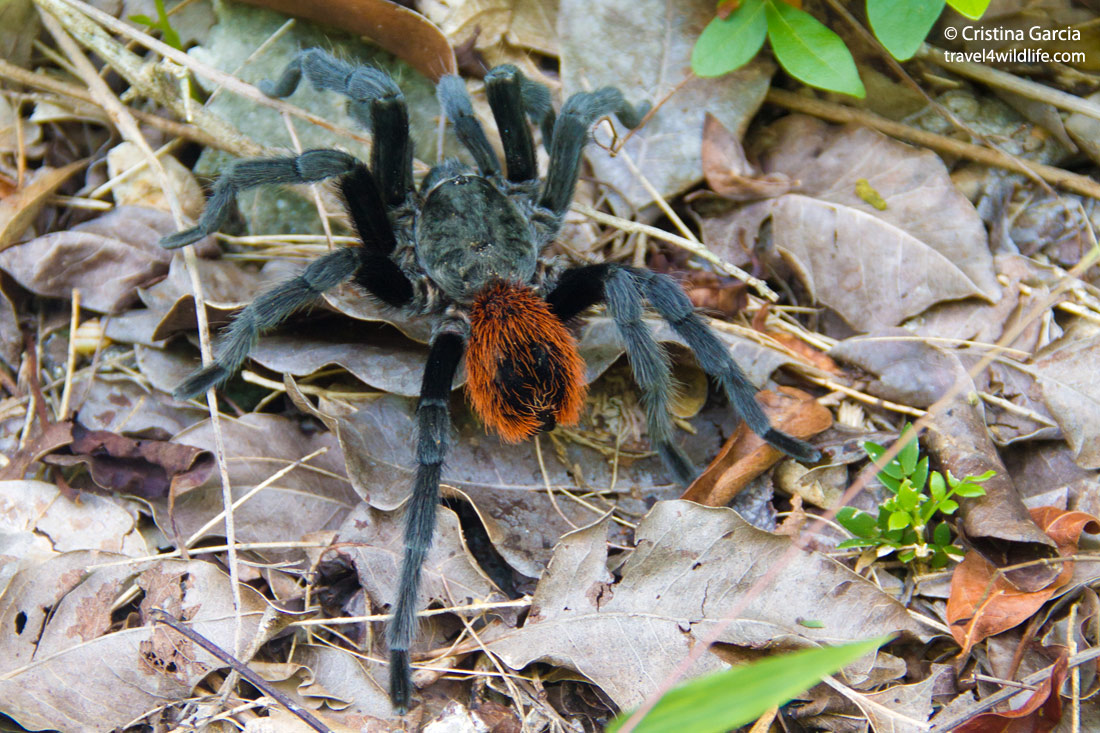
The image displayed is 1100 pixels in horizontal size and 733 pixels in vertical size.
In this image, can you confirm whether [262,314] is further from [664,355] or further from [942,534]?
[942,534]

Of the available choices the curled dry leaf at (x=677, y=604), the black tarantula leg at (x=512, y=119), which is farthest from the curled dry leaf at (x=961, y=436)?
the black tarantula leg at (x=512, y=119)

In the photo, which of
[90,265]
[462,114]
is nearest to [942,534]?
[462,114]

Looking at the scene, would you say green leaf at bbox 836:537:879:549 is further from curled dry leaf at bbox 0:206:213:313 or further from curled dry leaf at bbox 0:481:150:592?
curled dry leaf at bbox 0:206:213:313

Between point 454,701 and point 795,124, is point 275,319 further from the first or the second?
point 795,124

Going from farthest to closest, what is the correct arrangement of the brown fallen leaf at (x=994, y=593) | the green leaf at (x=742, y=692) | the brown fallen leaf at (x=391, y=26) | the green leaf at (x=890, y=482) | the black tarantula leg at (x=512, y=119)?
the brown fallen leaf at (x=391, y=26), the black tarantula leg at (x=512, y=119), the green leaf at (x=890, y=482), the brown fallen leaf at (x=994, y=593), the green leaf at (x=742, y=692)

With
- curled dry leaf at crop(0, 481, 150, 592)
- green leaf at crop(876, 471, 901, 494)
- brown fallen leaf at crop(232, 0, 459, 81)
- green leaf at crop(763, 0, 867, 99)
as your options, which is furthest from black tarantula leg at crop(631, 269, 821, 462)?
curled dry leaf at crop(0, 481, 150, 592)

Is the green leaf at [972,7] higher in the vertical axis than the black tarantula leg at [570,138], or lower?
higher

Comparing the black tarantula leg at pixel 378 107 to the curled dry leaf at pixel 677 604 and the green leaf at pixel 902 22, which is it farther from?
the green leaf at pixel 902 22
